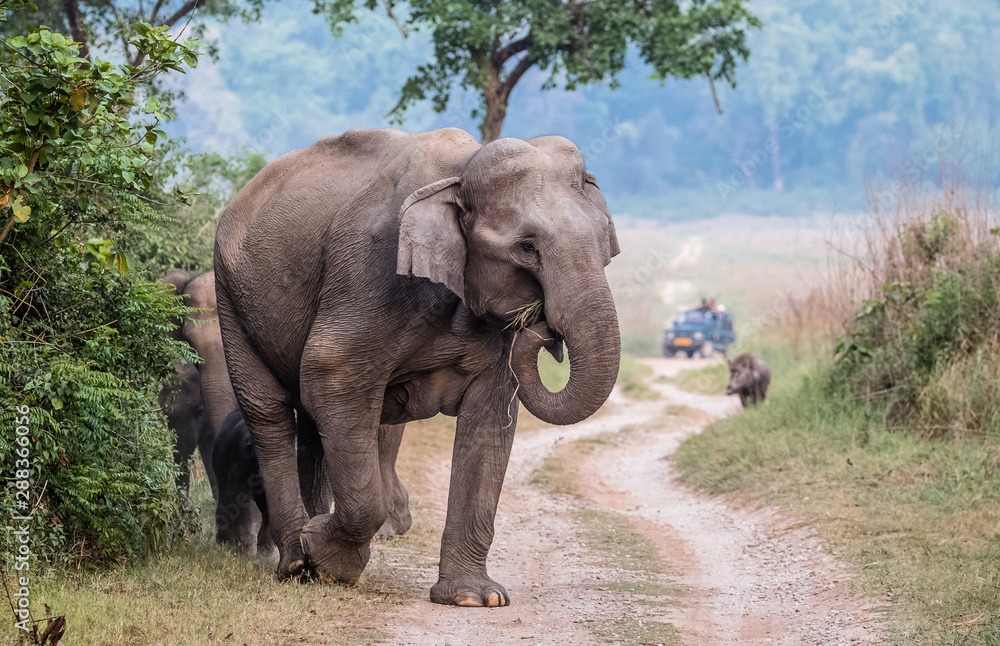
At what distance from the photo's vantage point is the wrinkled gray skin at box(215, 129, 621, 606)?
551 cm

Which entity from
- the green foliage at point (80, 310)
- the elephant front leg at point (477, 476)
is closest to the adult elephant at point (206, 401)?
the green foliage at point (80, 310)

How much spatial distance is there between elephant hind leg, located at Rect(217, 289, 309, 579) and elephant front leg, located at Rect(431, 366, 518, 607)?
105 centimetres

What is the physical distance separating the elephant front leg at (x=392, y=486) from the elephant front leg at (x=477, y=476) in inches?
46.7

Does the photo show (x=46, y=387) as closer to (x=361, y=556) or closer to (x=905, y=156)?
(x=361, y=556)

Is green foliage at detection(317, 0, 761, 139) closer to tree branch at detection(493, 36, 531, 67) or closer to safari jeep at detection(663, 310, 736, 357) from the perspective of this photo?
tree branch at detection(493, 36, 531, 67)

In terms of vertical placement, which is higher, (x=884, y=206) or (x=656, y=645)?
(x=884, y=206)

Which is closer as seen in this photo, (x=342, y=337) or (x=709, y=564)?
(x=342, y=337)

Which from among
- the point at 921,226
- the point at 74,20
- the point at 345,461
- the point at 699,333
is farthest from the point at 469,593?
the point at 699,333

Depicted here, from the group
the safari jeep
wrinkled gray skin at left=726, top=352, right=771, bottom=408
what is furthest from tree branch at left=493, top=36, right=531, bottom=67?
the safari jeep

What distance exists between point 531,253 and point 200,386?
14.5 feet

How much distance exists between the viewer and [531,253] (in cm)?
552

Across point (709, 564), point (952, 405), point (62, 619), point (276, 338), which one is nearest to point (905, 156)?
point (952, 405)

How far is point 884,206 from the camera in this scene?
13.0 m

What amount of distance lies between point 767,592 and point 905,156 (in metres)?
8.73
